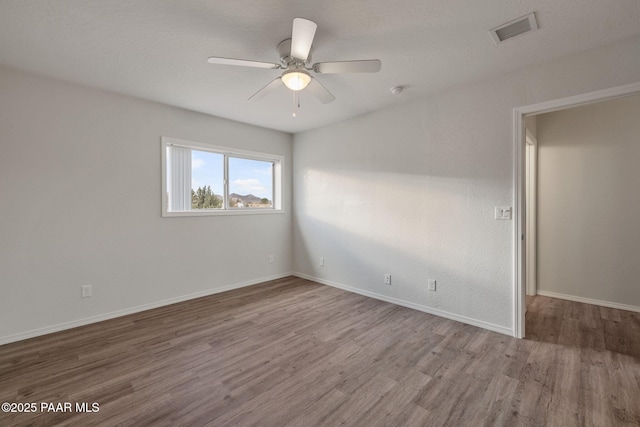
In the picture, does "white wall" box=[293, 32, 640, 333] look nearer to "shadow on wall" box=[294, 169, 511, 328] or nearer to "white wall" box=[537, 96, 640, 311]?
"shadow on wall" box=[294, 169, 511, 328]

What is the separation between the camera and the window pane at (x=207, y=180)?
3.87 metres

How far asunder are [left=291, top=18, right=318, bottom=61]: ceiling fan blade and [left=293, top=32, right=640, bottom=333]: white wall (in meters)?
1.90

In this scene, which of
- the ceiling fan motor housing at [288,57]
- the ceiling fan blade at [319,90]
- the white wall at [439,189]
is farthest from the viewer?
the white wall at [439,189]

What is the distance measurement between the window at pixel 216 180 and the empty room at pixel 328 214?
3 centimetres

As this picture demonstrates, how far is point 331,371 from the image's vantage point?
2129 mm

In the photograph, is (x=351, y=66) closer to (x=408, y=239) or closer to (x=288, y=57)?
(x=288, y=57)

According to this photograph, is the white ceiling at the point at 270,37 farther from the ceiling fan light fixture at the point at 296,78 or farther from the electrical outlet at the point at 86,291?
the electrical outlet at the point at 86,291

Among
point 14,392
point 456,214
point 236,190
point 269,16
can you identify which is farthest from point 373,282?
point 14,392

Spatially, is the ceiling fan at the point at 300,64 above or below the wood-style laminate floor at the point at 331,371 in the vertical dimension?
above

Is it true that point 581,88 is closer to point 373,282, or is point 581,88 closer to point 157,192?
point 373,282

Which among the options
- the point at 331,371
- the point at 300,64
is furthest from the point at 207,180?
the point at 331,371

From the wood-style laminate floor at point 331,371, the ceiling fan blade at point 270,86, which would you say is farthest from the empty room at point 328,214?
the ceiling fan blade at point 270,86

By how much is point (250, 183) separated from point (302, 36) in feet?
10.1

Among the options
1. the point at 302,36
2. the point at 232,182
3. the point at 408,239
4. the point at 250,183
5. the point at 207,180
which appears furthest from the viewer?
the point at 250,183
